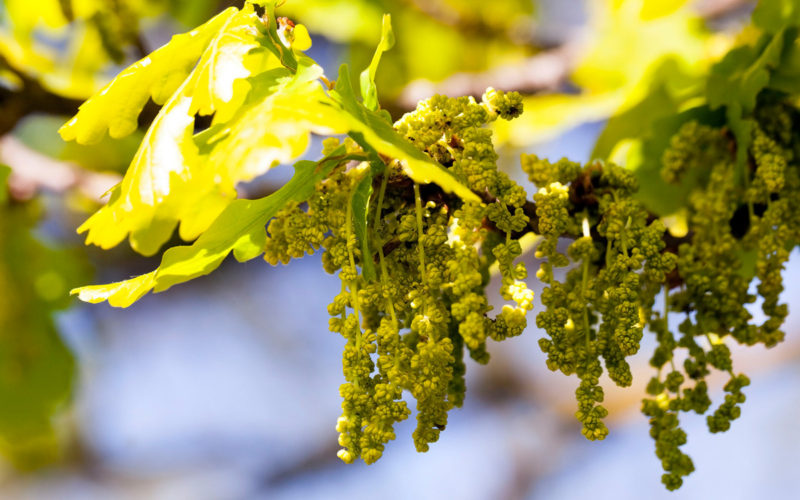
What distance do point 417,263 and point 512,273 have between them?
0.10 m

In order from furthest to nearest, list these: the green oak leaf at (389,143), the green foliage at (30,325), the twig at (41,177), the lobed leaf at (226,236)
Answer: the green foliage at (30,325)
the twig at (41,177)
the lobed leaf at (226,236)
the green oak leaf at (389,143)

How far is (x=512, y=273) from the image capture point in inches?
30.8

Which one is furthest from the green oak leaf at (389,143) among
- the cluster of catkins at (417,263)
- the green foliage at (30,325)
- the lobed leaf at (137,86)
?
the green foliage at (30,325)

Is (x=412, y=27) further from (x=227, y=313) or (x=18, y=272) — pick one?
(x=227, y=313)

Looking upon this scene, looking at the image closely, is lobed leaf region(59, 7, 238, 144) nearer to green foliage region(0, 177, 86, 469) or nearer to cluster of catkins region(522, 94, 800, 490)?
cluster of catkins region(522, 94, 800, 490)

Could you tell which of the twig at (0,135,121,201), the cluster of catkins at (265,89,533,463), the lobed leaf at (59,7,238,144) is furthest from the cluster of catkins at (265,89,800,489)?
the twig at (0,135,121,201)

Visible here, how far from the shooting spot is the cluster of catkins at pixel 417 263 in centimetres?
74

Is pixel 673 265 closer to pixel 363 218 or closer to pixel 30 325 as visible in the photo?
pixel 363 218

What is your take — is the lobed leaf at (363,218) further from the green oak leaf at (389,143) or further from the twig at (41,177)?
the twig at (41,177)

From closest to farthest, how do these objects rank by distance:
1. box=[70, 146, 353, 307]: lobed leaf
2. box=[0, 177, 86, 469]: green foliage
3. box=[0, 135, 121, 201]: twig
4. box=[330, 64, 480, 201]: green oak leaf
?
box=[330, 64, 480, 201]: green oak leaf, box=[70, 146, 353, 307]: lobed leaf, box=[0, 135, 121, 201]: twig, box=[0, 177, 86, 469]: green foliage

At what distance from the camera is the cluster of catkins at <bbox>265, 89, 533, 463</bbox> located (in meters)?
0.74

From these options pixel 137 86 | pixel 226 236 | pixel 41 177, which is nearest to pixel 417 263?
pixel 226 236

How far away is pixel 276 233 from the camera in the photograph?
0.84 meters

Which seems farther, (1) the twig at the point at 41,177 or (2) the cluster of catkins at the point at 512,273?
(1) the twig at the point at 41,177
